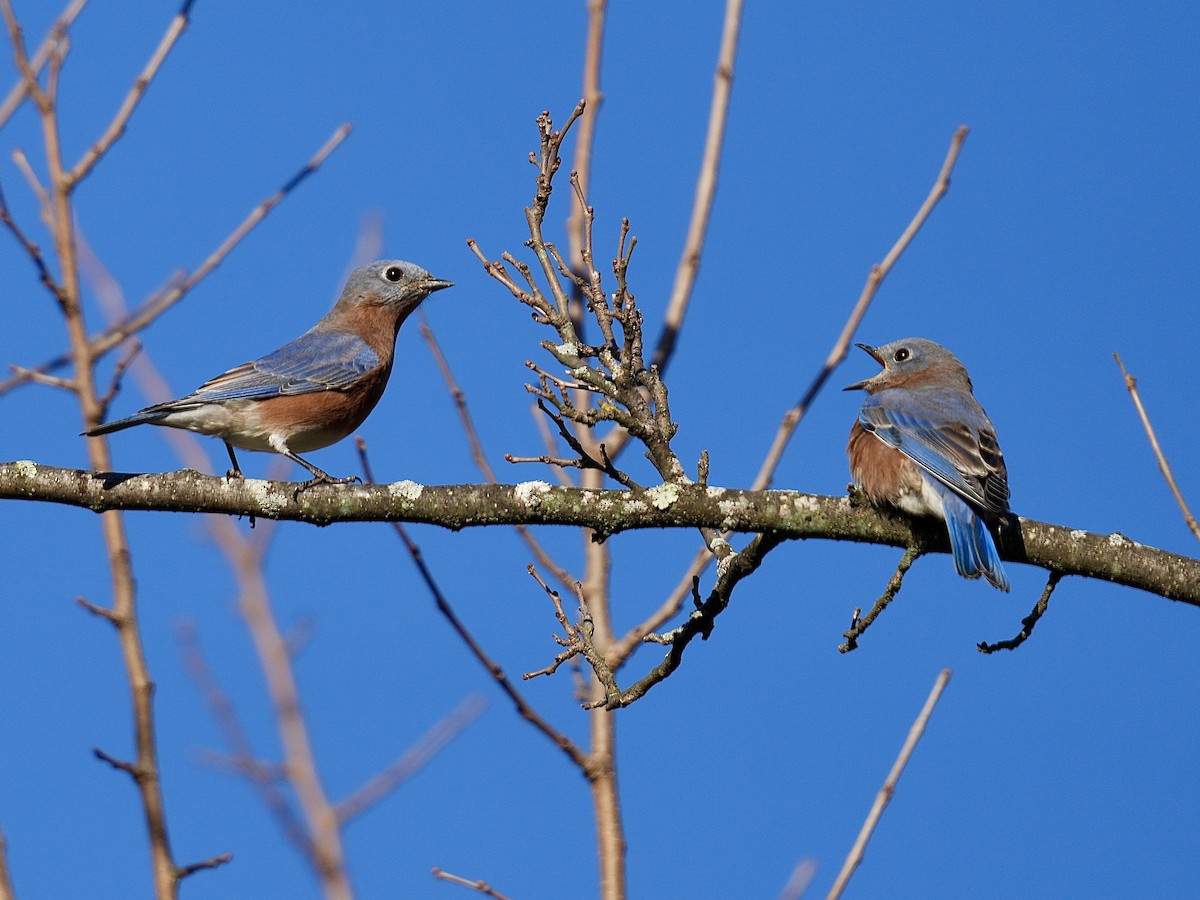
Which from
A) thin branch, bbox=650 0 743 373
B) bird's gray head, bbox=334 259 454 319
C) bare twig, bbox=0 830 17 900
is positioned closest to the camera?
bare twig, bbox=0 830 17 900

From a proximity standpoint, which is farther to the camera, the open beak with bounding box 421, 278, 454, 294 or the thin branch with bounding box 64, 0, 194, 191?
the open beak with bounding box 421, 278, 454, 294

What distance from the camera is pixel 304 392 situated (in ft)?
23.4

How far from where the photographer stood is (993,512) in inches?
202

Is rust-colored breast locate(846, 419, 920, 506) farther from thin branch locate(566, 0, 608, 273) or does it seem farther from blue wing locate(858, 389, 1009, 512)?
thin branch locate(566, 0, 608, 273)

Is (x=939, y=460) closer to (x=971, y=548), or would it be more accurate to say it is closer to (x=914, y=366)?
(x=971, y=548)

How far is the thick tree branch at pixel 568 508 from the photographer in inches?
176

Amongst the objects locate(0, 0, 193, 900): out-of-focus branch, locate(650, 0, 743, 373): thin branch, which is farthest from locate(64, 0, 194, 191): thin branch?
locate(650, 0, 743, 373): thin branch

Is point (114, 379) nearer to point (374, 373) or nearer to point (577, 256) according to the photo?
point (374, 373)

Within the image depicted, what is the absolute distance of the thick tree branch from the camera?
448cm

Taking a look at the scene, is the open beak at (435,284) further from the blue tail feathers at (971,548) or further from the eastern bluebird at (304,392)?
the blue tail feathers at (971,548)

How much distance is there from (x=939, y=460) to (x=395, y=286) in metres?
4.40

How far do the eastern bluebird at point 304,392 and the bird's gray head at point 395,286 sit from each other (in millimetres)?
14

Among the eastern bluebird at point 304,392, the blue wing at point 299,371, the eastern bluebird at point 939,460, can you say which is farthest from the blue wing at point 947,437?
the blue wing at point 299,371

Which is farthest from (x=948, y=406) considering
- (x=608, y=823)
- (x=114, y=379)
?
(x=114, y=379)
